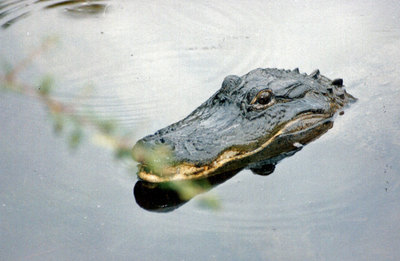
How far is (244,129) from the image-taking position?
6121 mm

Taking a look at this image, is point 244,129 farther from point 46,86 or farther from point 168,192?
point 46,86

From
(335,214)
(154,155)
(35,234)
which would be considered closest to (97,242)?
(35,234)

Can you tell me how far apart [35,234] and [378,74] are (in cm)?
463

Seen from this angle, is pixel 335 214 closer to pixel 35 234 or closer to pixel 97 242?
pixel 97 242

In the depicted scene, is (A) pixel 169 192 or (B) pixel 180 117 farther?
(B) pixel 180 117

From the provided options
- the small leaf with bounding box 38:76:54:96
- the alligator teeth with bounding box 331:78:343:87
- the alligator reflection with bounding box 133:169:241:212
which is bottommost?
the alligator reflection with bounding box 133:169:241:212

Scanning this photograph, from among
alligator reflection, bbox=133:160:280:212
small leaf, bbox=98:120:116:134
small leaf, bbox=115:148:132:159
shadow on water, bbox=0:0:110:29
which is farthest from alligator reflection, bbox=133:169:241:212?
shadow on water, bbox=0:0:110:29

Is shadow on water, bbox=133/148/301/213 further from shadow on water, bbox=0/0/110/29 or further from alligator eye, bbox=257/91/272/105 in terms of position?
shadow on water, bbox=0/0/110/29

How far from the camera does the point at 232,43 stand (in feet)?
28.9

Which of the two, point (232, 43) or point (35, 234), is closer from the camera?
point (35, 234)

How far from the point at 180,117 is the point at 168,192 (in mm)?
1529

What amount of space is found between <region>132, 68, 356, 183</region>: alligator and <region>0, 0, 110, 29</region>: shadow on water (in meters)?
4.28

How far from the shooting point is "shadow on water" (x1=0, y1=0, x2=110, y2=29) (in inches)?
388

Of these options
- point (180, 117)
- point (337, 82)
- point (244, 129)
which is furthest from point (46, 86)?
point (337, 82)
